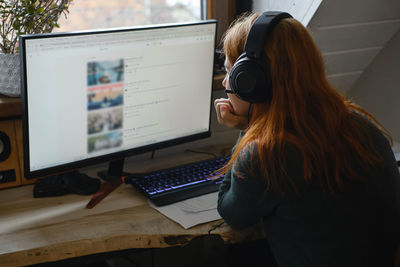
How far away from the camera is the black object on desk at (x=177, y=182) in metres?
1.40

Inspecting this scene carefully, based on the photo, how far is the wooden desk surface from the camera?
116cm

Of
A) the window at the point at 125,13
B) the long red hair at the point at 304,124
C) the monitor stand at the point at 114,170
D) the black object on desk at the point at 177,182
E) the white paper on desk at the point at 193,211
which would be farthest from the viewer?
the window at the point at 125,13

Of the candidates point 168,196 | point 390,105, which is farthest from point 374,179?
point 390,105

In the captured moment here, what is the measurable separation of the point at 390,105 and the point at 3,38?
1.37m

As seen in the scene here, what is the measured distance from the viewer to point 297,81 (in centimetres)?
113

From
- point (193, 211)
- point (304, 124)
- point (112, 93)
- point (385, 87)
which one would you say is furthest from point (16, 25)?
point (385, 87)

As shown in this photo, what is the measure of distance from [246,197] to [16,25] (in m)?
0.78

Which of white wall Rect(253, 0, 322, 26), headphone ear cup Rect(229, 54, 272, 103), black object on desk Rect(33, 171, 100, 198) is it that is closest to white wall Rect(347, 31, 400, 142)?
white wall Rect(253, 0, 322, 26)

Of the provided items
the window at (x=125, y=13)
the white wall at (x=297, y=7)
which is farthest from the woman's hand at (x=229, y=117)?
the window at (x=125, y=13)

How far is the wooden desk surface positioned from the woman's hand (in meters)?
0.25

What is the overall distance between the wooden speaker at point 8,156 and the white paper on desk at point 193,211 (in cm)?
41

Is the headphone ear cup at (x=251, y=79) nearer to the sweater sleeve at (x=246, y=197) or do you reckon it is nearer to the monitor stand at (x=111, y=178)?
the sweater sleeve at (x=246, y=197)

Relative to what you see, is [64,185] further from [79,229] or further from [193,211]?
[193,211]

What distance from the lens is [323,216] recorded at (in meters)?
1.11
